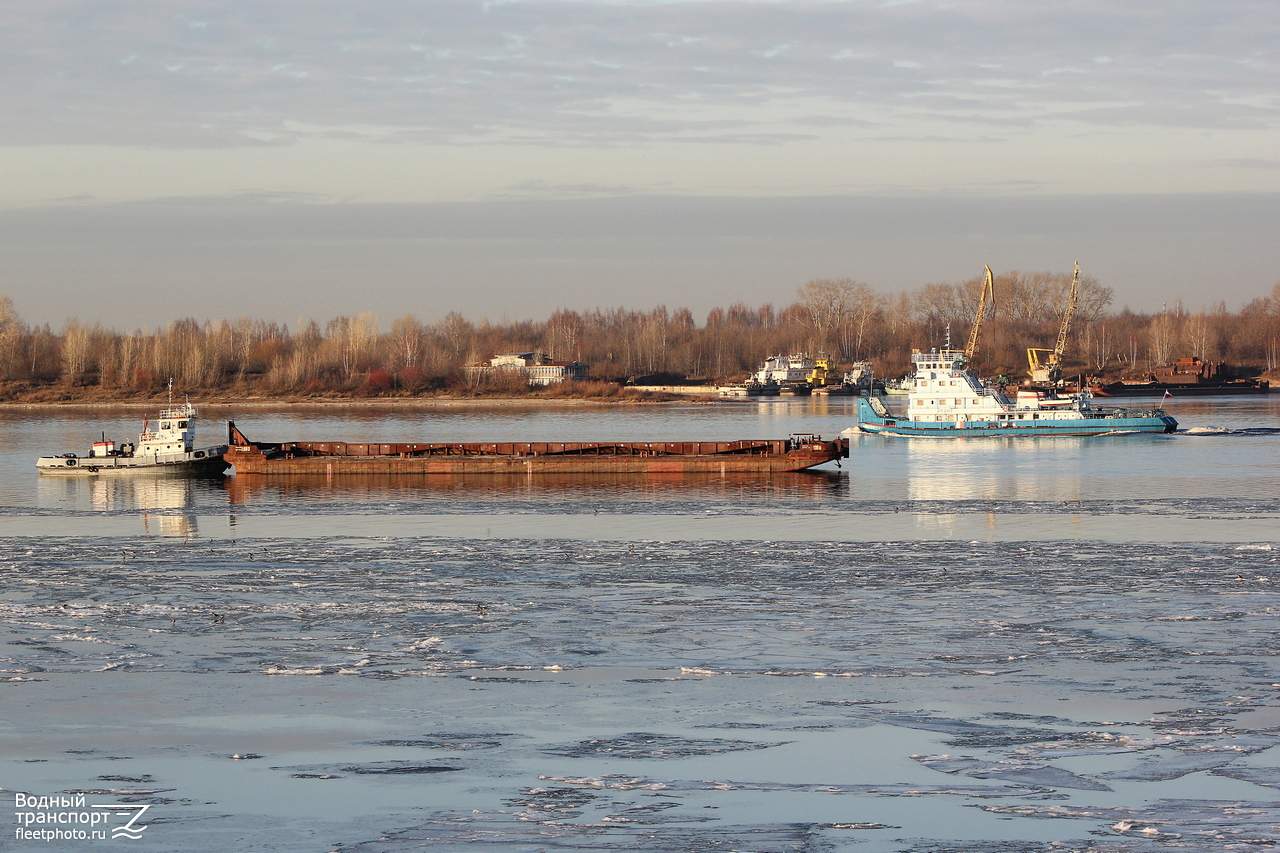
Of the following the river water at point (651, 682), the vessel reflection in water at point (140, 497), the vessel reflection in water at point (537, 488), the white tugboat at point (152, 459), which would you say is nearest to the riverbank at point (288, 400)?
the white tugboat at point (152, 459)

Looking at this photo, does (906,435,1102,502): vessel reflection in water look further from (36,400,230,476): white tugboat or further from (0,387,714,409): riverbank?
(0,387,714,409): riverbank

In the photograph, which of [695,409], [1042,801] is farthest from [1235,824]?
[695,409]

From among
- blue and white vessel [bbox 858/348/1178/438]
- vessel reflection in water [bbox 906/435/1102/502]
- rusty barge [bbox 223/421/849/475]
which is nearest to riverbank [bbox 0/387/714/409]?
blue and white vessel [bbox 858/348/1178/438]

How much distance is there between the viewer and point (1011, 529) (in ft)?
98.4

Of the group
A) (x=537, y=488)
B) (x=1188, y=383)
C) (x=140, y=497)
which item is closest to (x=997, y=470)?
(x=537, y=488)

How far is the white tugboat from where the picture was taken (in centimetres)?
4972

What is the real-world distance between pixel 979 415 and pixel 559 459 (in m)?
29.0

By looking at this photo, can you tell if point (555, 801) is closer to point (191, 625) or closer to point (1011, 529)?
point (191, 625)

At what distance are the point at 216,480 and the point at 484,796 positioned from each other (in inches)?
1627

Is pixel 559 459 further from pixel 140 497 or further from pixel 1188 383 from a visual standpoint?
pixel 1188 383

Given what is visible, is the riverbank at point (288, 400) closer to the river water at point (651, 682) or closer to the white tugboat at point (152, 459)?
the white tugboat at point (152, 459)

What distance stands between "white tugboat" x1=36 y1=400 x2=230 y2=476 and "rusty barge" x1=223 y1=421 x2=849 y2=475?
97 centimetres

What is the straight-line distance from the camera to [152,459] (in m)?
50.0

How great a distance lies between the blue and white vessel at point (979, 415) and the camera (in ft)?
222
